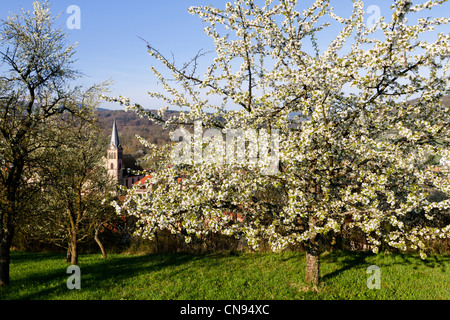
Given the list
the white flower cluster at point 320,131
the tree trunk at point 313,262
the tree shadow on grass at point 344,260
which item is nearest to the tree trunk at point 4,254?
the white flower cluster at point 320,131

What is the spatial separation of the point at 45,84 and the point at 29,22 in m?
2.29

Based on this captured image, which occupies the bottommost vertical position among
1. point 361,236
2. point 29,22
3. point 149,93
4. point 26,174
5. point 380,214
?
point 361,236

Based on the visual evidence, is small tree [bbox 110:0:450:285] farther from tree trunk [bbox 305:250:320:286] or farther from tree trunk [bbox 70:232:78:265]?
tree trunk [bbox 70:232:78:265]

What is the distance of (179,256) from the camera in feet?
48.9

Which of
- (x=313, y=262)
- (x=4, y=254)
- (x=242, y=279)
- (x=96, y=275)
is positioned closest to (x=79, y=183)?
(x=4, y=254)

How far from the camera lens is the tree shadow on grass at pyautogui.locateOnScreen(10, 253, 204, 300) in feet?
30.8

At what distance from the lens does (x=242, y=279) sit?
9789mm

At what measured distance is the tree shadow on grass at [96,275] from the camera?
369 inches

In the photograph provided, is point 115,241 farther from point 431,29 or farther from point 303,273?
point 431,29

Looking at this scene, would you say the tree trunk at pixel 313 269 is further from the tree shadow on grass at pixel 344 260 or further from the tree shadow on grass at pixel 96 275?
the tree shadow on grass at pixel 96 275
